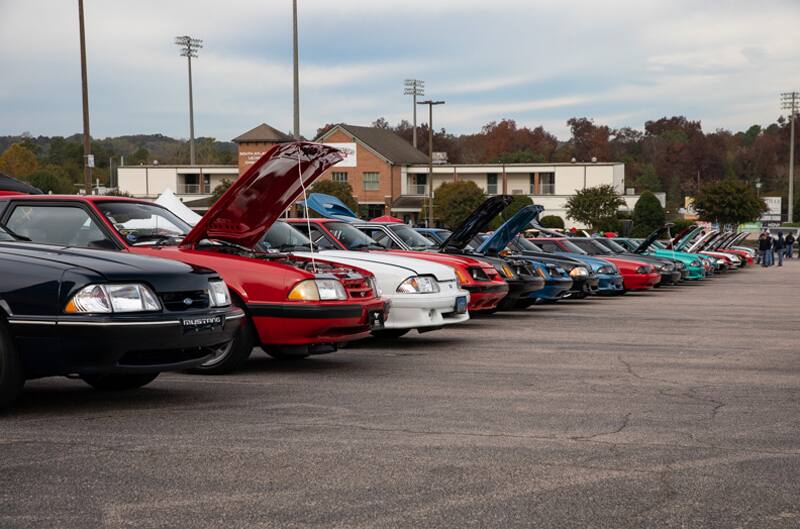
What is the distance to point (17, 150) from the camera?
368ft

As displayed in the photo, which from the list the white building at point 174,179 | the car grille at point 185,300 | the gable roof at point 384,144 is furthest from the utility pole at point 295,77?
the white building at point 174,179

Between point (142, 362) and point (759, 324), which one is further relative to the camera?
point (759, 324)

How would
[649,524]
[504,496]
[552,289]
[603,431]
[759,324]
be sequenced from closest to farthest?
[649,524] < [504,496] < [603,431] < [759,324] < [552,289]

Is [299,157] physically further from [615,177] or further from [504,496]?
[615,177]

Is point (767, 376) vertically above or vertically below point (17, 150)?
below

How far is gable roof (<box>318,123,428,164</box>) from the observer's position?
91.7m

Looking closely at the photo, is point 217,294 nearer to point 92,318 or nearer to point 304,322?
point 92,318

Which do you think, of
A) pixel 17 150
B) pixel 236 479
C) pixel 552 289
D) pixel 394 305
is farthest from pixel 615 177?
pixel 236 479

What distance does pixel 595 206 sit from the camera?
73250 millimetres

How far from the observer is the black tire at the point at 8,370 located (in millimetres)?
6684

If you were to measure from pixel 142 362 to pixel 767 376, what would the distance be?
5.67m

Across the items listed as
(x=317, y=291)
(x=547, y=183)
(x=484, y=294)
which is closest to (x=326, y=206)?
(x=484, y=294)

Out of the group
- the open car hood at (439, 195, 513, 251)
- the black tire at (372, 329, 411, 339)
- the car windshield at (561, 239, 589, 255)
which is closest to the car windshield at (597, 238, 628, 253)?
the car windshield at (561, 239, 589, 255)

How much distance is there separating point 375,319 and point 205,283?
262cm
